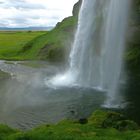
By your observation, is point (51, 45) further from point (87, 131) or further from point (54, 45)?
point (87, 131)

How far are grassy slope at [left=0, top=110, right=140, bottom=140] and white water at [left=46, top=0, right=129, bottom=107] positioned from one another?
16237 mm

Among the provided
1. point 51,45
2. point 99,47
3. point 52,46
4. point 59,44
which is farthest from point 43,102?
point 51,45

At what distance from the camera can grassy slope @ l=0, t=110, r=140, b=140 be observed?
22984 mm

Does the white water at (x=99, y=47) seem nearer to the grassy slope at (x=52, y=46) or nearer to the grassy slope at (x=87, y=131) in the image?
the grassy slope at (x=87, y=131)

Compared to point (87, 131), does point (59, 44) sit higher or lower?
higher

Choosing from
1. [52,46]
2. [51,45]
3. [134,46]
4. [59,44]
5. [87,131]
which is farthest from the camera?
[51,45]

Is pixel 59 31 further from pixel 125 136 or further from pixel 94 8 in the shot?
pixel 125 136

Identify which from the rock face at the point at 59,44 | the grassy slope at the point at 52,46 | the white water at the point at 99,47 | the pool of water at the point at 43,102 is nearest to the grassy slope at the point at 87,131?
the pool of water at the point at 43,102

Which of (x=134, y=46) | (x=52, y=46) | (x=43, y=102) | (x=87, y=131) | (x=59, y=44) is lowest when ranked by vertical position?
(x=43, y=102)

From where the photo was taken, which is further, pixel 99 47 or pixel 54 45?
pixel 54 45

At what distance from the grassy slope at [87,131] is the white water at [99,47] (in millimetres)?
16237

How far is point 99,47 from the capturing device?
61500 millimetres

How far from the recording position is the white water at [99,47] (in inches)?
2125

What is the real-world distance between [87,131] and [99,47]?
37.8 m
